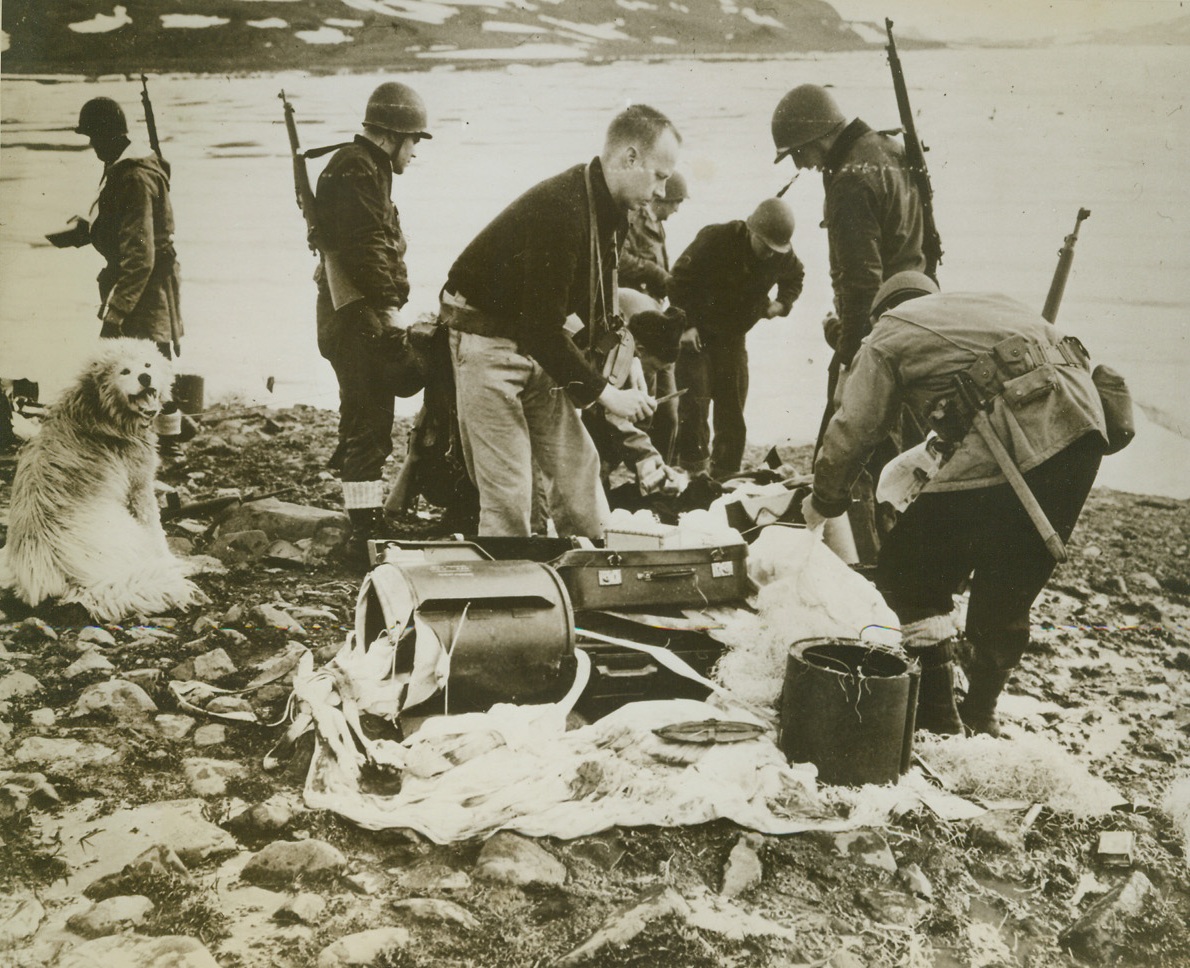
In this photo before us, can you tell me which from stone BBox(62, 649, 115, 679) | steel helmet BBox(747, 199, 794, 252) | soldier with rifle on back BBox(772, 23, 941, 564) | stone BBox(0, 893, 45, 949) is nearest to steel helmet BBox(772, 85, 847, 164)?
soldier with rifle on back BBox(772, 23, 941, 564)

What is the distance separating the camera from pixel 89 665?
7.96ft

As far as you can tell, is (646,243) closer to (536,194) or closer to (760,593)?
(536,194)

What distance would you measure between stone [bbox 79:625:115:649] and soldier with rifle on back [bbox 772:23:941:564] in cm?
250

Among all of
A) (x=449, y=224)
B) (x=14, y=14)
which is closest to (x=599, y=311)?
(x=449, y=224)

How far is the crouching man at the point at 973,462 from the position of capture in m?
2.40

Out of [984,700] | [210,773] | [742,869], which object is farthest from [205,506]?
[984,700]

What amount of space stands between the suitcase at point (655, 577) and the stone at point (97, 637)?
4.07ft

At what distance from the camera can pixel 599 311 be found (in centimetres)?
A: 298

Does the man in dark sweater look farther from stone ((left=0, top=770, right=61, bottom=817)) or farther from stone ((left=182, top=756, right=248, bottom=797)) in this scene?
stone ((left=0, top=770, right=61, bottom=817))

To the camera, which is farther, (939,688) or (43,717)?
(939,688)

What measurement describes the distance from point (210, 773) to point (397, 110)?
77.1 inches

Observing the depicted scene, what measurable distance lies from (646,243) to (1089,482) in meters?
2.79

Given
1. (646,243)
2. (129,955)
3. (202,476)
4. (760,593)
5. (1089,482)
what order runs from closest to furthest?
(129,955) → (1089,482) → (760,593) → (202,476) → (646,243)

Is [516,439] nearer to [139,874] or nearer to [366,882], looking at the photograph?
[366,882]
